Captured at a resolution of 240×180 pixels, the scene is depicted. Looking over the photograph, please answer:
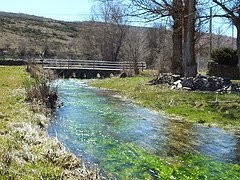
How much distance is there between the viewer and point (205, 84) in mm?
22297

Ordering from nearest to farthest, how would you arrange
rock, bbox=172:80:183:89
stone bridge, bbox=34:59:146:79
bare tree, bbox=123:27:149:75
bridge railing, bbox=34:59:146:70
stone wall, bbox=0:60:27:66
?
rock, bbox=172:80:183:89
stone bridge, bbox=34:59:146:79
bridge railing, bbox=34:59:146:70
stone wall, bbox=0:60:27:66
bare tree, bbox=123:27:149:75

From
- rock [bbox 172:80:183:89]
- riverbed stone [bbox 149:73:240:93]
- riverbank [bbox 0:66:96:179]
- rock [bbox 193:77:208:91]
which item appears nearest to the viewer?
riverbank [bbox 0:66:96:179]

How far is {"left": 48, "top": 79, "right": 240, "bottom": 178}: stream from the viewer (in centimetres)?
966

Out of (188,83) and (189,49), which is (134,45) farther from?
(188,83)

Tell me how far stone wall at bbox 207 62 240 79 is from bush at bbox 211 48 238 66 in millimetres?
296

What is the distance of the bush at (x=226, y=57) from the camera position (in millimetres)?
30219

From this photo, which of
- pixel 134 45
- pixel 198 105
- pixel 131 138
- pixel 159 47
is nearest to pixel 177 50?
pixel 198 105

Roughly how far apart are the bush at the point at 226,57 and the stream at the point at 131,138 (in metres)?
14.6

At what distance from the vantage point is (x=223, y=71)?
100.0ft

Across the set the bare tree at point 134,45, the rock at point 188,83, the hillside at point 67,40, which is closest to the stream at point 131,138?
the rock at point 188,83

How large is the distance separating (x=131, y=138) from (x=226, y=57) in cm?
1995

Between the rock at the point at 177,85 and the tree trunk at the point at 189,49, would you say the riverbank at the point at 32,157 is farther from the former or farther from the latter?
the tree trunk at the point at 189,49

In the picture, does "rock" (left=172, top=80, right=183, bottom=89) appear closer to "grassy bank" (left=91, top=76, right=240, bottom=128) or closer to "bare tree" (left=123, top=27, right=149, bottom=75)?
"grassy bank" (left=91, top=76, right=240, bottom=128)

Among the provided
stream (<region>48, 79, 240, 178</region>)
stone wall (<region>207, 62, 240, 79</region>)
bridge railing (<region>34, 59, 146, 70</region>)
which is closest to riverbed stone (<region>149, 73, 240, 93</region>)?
stream (<region>48, 79, 240, 178</region>)
